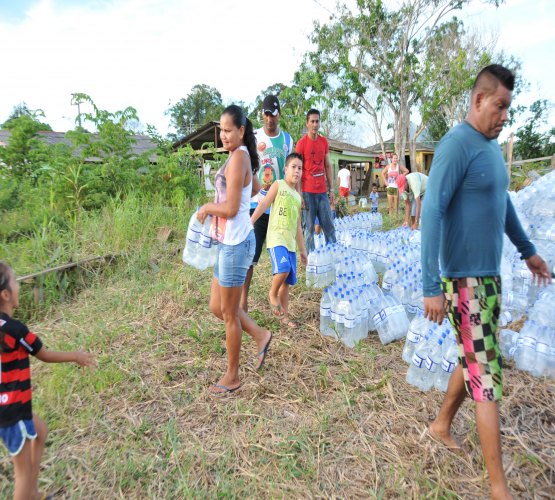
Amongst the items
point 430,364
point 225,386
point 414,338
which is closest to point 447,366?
point 430,364

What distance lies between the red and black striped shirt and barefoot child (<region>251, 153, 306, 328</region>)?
219 centimetres

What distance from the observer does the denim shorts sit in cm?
270

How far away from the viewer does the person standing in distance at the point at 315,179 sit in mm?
5445

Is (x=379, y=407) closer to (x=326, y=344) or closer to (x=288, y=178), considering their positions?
(x=326, y=344)

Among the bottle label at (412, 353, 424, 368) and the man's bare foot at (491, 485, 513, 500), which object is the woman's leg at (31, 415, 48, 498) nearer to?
the man's bare foot at (491, 485, 513, 500)

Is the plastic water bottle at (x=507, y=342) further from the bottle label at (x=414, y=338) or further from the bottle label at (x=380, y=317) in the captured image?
the bottle label at (x=380, y=317)

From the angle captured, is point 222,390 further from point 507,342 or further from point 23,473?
point 507,342

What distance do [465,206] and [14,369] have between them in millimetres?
2180

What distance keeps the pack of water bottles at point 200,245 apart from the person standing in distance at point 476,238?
153 cm

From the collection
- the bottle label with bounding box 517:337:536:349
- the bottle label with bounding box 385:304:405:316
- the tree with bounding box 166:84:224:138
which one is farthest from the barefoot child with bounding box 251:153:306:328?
the tree with bounding box 166:84:224:138

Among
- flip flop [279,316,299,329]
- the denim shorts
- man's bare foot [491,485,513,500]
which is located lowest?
man's bare foot [491,485,513,500]

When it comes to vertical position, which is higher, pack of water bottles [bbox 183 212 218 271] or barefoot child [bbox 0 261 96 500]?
pack of water bottles [bbox 183 212 218 271]

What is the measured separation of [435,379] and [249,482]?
156 centimetres

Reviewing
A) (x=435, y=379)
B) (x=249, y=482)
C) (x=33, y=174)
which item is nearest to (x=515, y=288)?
(x=435, y=379)
